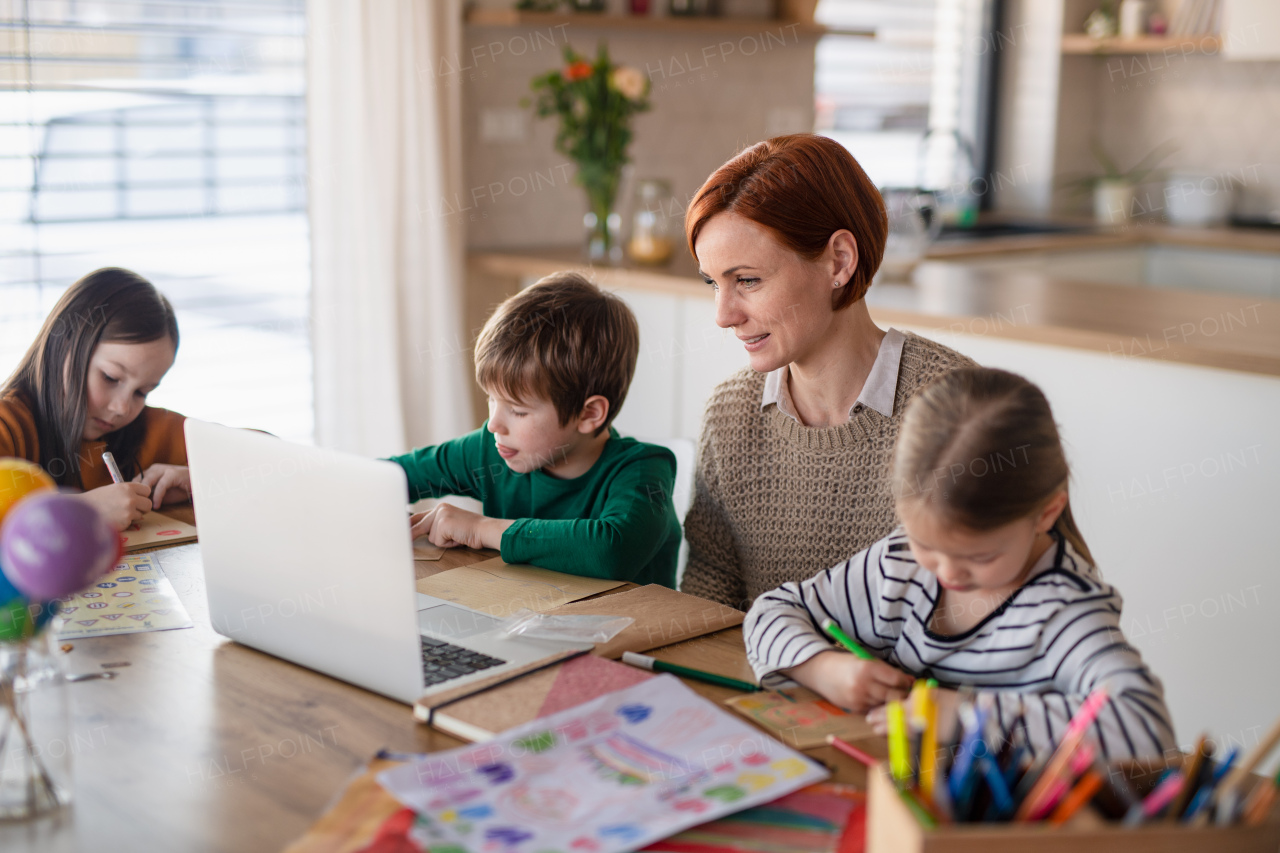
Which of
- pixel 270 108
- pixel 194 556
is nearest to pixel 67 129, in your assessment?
pixel 270 108

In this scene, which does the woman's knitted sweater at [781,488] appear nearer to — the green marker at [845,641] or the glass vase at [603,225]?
the green marker at [845,641]

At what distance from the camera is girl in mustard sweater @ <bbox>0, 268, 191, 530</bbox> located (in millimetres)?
1595

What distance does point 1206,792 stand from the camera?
74 cm

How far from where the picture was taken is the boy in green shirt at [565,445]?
4.82 feet

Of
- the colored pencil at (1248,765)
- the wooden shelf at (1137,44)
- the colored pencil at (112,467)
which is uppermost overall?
the wooden shelf at (1137,44)

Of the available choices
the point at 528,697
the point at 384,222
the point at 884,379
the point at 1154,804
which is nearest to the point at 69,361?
the point at 528,697

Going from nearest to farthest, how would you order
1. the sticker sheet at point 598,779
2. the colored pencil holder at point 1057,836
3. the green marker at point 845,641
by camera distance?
the colored pencil holder at point 1057,836 → the sticker sheet at point 598,779 → the green marker at point 845,641

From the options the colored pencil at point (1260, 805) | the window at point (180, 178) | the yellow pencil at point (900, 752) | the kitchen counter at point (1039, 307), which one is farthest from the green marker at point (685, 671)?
the window at point (180, 178)

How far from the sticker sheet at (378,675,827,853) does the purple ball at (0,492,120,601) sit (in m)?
0.25

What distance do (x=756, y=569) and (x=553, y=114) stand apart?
7.00 feet

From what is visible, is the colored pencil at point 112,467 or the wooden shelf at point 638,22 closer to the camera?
the colored pencil at point 112,467

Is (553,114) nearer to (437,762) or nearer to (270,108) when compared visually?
(270,108)

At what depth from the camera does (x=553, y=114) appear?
3.42 m

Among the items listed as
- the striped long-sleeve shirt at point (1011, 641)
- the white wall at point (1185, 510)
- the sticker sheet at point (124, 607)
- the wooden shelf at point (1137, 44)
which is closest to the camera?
the striped long-sleeve shirt at point (1011, 641)
